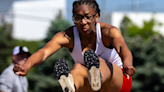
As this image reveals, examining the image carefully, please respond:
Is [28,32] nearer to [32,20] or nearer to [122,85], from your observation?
[32,20]

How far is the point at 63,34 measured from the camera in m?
3.55

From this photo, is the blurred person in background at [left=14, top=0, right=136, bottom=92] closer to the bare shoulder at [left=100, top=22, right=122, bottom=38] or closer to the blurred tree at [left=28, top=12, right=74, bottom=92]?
the bare shoulder at [left=100, top=22, right=122, bottom=38]

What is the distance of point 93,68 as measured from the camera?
3.09m

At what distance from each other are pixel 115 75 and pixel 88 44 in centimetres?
56

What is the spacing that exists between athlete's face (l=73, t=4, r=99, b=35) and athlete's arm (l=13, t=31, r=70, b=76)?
0.27 metres

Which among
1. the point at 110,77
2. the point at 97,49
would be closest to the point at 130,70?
the point at 110,77

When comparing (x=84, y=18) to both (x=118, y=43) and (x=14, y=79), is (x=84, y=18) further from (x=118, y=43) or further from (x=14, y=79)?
(x=14, y=79)

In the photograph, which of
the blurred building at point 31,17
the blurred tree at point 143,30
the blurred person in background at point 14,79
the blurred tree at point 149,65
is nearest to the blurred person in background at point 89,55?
the blurred person in background at point 14,79

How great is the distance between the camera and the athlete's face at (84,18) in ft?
11.1

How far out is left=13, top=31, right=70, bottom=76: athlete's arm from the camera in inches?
108

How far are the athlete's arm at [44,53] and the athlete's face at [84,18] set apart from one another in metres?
0.27

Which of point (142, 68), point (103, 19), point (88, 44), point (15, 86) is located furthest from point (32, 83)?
point (103, 19)

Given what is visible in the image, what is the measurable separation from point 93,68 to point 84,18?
27.0 inches

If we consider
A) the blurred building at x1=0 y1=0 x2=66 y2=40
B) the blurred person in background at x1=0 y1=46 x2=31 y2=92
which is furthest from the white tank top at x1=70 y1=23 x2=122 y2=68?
the blurred building at x1=0 y1=0 x2=66 y2=40
